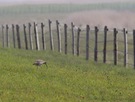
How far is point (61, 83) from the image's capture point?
2681 cm

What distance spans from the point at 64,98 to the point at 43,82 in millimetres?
3457

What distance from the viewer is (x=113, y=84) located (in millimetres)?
28156

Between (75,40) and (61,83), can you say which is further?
(75,40)

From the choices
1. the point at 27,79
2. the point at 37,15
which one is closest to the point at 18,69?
the point at 27,79

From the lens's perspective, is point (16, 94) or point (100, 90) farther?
point (100, 90)

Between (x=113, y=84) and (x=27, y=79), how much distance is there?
4.75 meters

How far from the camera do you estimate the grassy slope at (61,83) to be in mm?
23281

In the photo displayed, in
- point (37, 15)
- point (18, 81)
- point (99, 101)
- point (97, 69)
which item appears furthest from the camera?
point (37, 15)

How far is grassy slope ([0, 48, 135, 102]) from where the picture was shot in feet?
76.4

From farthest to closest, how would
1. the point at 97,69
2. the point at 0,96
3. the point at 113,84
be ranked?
the point at 97,69
the point at 113,84
the point at 0,96

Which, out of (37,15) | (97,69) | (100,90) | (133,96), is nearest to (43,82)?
(100,90)

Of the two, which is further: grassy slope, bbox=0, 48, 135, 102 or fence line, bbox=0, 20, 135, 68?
fence line, bbox=0, 20, 135, 68

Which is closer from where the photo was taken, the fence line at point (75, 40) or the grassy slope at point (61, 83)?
the grassy slope at point (61, 83)

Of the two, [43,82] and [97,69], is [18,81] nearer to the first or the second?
[43,82]
